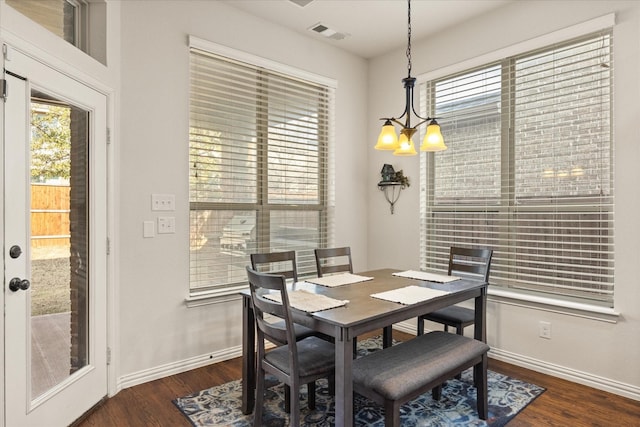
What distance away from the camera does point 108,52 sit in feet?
8.30

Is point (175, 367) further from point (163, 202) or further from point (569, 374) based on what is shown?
point (569, 374)

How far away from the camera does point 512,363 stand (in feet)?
10.3

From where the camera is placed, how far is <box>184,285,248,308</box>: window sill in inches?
120

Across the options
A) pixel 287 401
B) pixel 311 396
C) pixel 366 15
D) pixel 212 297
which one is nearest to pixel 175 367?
pixel 212 297

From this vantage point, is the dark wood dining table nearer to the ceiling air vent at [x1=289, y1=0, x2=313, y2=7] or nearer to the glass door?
the glass door

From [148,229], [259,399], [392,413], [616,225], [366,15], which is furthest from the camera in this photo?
[366,15]

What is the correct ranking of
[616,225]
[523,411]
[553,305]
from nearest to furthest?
[523,411] < [616,225] < [553,305]

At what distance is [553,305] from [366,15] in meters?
2.89

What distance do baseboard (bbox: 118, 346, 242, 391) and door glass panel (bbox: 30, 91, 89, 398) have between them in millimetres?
446

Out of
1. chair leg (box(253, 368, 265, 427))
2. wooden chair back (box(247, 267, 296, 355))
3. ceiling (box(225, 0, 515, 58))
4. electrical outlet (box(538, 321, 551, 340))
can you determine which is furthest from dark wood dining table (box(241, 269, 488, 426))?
ceiling (box(225, 0, 515, 58))

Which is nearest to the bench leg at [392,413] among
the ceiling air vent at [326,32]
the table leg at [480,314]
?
the table leg at [480,314]

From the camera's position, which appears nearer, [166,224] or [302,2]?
[166,224]

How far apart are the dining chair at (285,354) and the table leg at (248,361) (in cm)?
20

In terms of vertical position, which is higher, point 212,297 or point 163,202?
point 163,202
